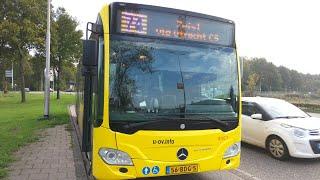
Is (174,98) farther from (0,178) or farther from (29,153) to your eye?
(29,153)

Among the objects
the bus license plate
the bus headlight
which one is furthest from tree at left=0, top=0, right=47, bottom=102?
the bus license plate

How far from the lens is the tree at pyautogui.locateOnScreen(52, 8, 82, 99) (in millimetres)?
37062

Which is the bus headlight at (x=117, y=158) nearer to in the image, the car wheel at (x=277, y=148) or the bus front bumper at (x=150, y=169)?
the bus front bumper at (x=150, y=169)

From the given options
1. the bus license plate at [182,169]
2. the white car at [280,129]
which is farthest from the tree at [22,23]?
the bus license plate at [182,169]

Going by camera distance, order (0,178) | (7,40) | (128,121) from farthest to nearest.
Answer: (7,40) → (0,178) → (128,121)

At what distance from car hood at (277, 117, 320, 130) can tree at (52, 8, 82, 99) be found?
29445 millimetres

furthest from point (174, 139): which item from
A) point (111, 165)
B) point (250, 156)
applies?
point (250, 156)

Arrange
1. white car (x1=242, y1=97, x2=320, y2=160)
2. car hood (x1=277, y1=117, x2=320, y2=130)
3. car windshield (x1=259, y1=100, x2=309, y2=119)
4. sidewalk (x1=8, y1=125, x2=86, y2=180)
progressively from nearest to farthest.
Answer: sidewalk (x1=8, y1=125, x2=86, y2=180), white car (x1=242, y1=97, x2=320, y2=160), car hood (x1=277, y1=117, x2=320, y2=130), car windshield (x1=259, y1=100, x2=309, y2=119)

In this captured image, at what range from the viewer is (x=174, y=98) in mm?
6070

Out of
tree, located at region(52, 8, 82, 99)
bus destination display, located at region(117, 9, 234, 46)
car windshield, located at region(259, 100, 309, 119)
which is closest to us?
bus destination display, located at region(117, 9, 234, 46)

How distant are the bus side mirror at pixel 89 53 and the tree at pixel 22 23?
25.7 meters

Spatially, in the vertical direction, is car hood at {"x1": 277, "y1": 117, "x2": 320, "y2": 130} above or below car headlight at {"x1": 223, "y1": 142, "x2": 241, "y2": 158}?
above

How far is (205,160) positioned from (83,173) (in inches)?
97.4

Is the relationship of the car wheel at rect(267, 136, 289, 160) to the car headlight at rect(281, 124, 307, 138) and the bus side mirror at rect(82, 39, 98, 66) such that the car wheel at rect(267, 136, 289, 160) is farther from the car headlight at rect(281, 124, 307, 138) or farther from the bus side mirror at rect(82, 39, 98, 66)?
the bus side mirror at rect(82, 39, 98, 66)
